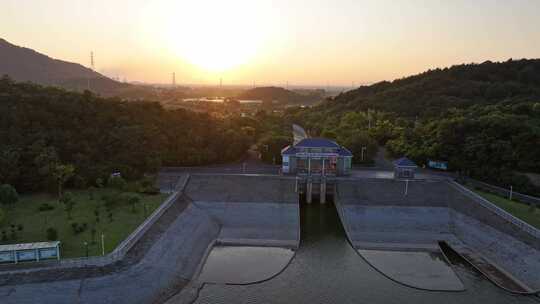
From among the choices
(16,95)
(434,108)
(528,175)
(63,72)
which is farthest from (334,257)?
(63,72)

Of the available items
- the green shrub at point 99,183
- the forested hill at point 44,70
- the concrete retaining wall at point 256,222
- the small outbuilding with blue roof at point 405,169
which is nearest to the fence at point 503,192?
the small outbuilding with blue roof at point 405,169

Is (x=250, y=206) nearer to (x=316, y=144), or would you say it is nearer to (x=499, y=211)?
(x=316, y=144)

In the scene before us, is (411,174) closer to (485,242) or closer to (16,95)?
(485,242)

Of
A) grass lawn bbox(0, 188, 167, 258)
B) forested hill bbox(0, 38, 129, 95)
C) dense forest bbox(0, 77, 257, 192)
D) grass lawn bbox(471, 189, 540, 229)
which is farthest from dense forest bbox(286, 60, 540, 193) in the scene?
forested hill bbox(0, 38, 129, 95)

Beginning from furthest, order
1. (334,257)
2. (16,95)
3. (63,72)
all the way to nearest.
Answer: (63,72)
(16,95)
(334,257)

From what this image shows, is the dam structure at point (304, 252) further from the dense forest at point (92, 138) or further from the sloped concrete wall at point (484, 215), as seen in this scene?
the dense forest at point (92, 138)

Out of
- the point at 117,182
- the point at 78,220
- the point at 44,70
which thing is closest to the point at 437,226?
the point at 117,182

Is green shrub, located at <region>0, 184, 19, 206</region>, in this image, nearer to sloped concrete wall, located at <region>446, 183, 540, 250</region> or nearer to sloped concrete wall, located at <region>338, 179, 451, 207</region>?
sloped concrete wall, located at <region>338, 179, 451, 207</region>
